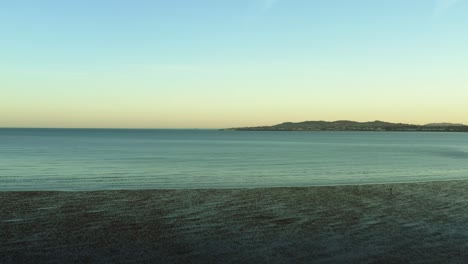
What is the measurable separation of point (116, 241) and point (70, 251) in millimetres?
1409

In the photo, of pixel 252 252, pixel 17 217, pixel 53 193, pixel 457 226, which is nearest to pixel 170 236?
pixel 252 252

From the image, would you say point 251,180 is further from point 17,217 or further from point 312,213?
point 17,217

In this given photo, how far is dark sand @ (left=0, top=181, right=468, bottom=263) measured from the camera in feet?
40.3

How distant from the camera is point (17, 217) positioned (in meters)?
16.9

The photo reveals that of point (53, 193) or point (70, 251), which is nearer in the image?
point (70, 251)

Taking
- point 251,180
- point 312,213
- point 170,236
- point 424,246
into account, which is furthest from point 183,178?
point 424,246

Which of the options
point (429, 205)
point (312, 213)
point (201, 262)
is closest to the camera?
point (201, 262)

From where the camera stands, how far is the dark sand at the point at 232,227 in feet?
40.3

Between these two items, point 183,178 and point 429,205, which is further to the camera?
point 183,178

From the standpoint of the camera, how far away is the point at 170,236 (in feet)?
46.6

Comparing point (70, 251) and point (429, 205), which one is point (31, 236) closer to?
point (70, 251)

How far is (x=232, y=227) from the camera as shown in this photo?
51.4 ft

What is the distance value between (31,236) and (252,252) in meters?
6.10

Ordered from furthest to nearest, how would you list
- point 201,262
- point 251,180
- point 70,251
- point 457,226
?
point 251,180 < point 457,226 < point 70,251 < point 201,262
